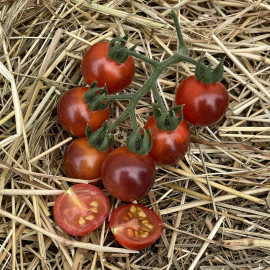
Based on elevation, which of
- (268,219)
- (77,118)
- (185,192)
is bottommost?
(268,219)

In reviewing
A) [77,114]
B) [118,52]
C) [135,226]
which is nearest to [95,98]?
[77,114]

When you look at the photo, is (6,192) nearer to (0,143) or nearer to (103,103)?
(0,143)

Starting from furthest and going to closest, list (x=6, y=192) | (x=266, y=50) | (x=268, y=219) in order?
(x=266, y=50)
(x=268, y=219)
(x=6, y=192)

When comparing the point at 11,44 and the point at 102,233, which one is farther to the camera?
the point at 11,44

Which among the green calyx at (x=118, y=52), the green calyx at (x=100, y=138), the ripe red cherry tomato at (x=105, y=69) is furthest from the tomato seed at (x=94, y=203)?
the green calyx at (x=118, y=52)

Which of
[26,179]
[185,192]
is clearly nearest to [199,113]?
[185,192]

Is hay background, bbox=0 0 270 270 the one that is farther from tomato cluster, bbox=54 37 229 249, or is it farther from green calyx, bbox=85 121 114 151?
green calyx, bbox=85 121 114 151

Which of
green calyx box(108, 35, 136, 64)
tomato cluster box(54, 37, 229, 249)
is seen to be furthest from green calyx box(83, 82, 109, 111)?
green calyx box(108, 35, 136, 64)
